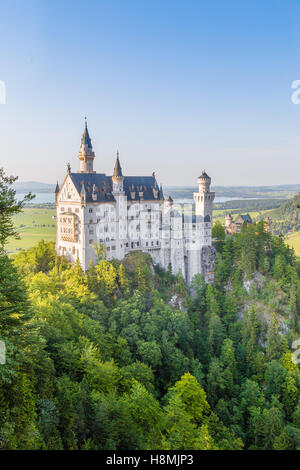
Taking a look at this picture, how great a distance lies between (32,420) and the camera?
65.7ft

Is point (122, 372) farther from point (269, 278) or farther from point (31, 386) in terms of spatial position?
point (269, 278)

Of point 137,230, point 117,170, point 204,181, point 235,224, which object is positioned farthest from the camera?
point 235,224

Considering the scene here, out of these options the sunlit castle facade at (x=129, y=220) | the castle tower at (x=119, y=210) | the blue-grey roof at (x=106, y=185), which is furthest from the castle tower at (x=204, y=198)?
the castle tower at (x=119, y=210)

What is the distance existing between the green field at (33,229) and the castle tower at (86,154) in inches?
947

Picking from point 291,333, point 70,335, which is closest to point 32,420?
point 70,335

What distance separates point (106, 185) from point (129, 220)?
7.59m

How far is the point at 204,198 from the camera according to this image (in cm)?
7012

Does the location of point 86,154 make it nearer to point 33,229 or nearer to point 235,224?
point 235,224

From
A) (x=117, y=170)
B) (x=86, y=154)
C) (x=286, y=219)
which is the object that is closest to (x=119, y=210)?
(x=117, y=170)

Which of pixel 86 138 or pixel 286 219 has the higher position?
pixel 86 138

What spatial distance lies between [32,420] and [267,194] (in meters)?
192

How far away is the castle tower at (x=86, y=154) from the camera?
64500 millimetres

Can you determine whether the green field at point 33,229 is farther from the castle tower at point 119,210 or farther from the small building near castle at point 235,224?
the small building near castle at point 235,224

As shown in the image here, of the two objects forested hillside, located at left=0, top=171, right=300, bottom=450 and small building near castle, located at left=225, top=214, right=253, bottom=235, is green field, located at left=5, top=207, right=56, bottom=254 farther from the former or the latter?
small building near castle, located at left=225, top=214, right=253, bottom=235
